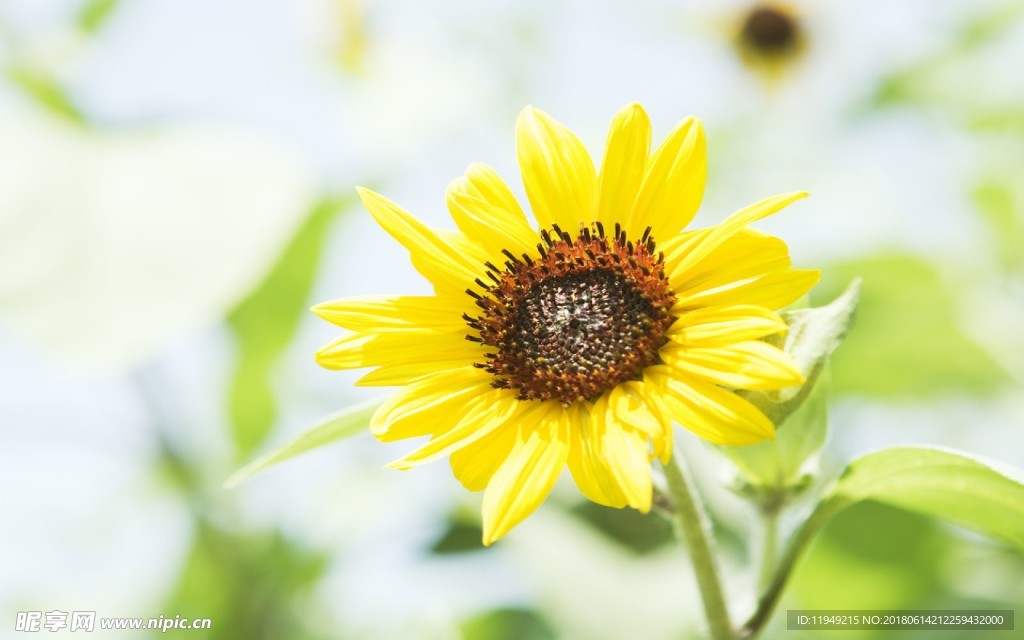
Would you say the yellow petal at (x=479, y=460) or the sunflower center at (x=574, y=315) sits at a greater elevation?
the sunflower center at (x=574, y=315)

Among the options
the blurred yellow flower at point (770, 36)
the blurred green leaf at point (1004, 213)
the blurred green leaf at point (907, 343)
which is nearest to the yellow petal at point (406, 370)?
the blurred green leaf at point (907, 343)

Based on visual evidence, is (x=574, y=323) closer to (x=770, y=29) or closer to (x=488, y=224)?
(x=488, y=224)

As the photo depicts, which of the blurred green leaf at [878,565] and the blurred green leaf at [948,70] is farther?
the blurred green leaf at [948,70]

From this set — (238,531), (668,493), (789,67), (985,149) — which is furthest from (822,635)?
(789,67)

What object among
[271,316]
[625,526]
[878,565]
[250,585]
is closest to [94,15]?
[271,316]

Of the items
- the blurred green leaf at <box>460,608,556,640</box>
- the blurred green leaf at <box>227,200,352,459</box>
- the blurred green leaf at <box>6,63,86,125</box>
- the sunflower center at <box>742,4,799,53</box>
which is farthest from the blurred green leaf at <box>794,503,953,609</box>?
the sunflower center at <box>742,4,799,53</box>

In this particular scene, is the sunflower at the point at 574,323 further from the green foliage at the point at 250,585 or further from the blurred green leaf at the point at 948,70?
the blurred green leaf at the point at 948,70
